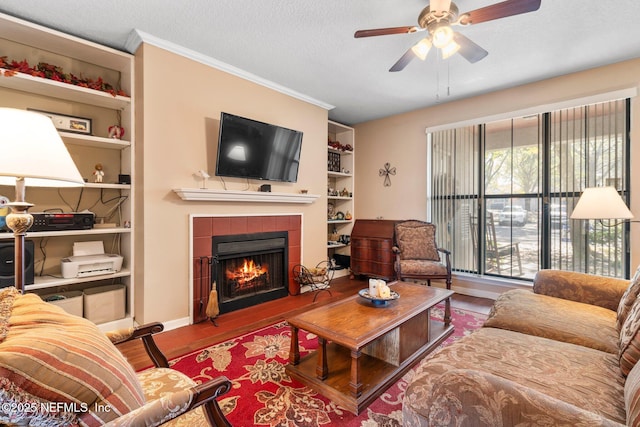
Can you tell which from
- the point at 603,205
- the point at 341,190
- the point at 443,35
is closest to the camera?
the point at 443,35

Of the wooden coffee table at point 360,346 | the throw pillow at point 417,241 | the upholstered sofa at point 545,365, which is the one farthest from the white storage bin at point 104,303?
the throw pillow at point 417,241

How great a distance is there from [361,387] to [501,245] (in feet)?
9.85

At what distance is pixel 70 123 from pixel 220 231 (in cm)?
159

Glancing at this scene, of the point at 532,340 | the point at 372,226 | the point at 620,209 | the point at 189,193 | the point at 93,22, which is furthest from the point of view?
the point at 372,226

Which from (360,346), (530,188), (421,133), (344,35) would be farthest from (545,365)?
(421,133)

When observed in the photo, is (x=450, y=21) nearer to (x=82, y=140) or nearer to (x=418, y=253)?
(x=418, y=253)

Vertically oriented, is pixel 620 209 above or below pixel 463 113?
below

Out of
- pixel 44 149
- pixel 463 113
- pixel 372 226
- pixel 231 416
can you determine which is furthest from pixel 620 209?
pixel 44 149

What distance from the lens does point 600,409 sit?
1002mm

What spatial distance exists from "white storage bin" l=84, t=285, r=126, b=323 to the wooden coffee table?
5.82 ft

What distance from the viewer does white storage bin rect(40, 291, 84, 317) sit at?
2340 millimetres

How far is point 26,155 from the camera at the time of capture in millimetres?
1006

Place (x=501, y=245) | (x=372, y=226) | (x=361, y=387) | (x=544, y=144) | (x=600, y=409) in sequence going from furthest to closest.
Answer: (x=372, y=226) → (x=501, y=245) → (x=544, y=144) → (x=361, y=387) → (x=600, y=409)

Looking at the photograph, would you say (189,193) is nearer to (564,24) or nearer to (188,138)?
(188,138)
